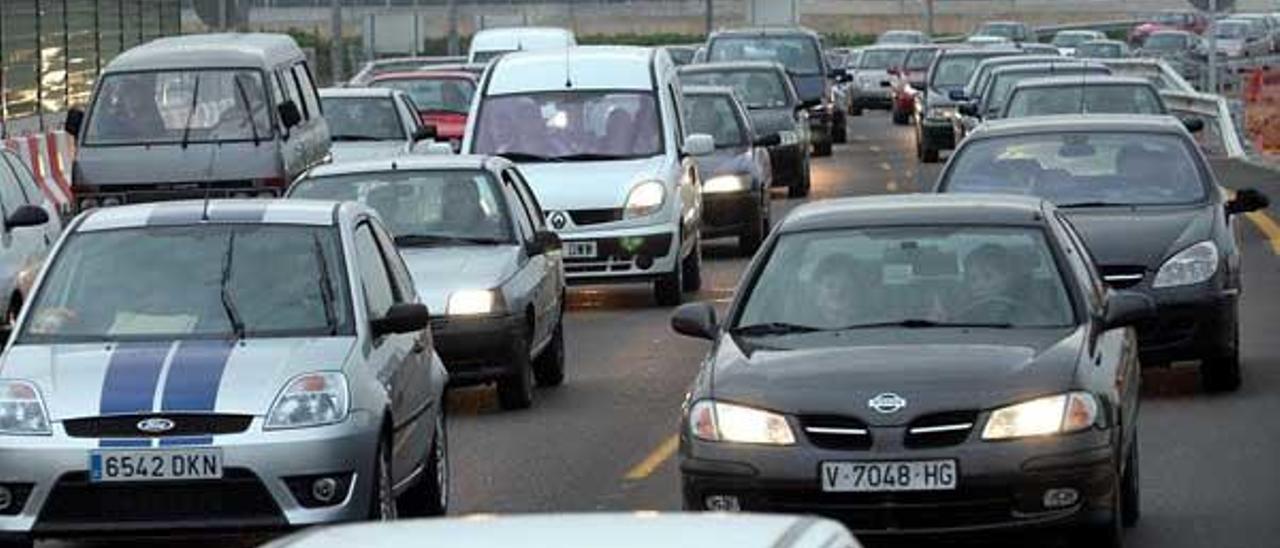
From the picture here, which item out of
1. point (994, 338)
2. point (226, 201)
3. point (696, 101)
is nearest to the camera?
point (994, 338)

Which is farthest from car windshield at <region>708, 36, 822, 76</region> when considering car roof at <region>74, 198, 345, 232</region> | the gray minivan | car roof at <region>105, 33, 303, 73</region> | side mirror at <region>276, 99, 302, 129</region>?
car roof at <region>74, 198, 345, 232</region>

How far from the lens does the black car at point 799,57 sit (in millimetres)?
49531

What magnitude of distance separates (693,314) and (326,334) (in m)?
1.36

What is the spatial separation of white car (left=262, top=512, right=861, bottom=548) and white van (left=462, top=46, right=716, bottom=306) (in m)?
19.3

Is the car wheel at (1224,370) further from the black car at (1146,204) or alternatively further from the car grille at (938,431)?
the car grille at (938,431)

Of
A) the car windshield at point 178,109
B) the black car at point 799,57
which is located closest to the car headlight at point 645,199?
the car windshield at point 178,109

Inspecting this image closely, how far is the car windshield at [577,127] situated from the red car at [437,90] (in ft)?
46.8

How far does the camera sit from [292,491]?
1207 cm

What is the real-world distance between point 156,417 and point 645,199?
13148 mm

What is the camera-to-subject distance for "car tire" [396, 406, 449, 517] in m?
13.4

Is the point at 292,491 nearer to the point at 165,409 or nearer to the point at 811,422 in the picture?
the point at 165,409

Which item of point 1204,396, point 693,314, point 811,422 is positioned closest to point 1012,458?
point 811,422

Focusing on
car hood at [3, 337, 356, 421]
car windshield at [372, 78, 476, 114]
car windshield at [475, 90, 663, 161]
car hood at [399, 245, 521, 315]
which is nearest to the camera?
car hood at [3, 337, 356, 421]

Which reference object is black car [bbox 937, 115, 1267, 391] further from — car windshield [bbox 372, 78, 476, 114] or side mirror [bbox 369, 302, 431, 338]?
car windshield [bbox 372, 78, 476, 114]
